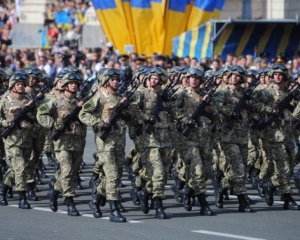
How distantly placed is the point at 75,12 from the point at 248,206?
22781mm

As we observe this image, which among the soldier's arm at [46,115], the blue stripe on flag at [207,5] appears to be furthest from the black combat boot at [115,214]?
the blue stripe on flag at [207,5]

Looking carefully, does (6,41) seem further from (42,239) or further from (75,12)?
(42,239)

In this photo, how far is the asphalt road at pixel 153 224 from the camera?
50.9 ft

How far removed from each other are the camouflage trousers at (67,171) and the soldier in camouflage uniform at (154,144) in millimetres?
862

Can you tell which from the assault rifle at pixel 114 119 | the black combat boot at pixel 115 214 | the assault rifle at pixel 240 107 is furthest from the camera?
the assault rifle at pixel 240 107

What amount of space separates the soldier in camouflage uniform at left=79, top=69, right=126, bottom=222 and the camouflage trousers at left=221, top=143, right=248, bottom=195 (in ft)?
5.16

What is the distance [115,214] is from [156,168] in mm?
888

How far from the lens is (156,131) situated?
17.4m

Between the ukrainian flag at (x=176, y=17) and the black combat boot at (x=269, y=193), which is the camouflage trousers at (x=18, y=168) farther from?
the ukrainian flag at (x=176, y=17)

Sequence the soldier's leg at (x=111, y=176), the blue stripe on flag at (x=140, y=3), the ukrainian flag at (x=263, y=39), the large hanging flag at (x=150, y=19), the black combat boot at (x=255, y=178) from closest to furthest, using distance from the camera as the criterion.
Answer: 1. the soldier's leg at (x=111, y=176)
2. the black combat boot at (x=255, y=178)
3. the ukrainian flag at (x=263, y=39)
4. the large hanging flag at (x=150, y=19)
5. the blue stripe on flag at (x=140, y=3)

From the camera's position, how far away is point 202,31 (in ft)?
101

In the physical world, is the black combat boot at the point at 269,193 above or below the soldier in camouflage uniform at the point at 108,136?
below

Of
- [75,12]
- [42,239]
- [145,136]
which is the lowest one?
[42,239]

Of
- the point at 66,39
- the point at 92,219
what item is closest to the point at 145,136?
the point at 92,219
